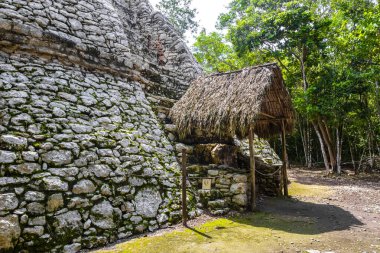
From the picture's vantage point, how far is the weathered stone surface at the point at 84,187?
3971 millimetres

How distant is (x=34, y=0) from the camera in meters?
5.66

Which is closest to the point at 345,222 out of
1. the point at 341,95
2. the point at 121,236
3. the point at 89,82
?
the point at 121,236

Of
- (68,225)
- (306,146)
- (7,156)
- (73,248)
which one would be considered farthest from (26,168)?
(306,146)

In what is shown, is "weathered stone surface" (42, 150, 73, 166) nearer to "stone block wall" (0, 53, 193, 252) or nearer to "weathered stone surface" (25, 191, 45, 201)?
"stone block wall" (0, 53, 193, 252)

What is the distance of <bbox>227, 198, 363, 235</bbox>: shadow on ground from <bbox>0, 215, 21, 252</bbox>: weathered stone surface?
3.59 m

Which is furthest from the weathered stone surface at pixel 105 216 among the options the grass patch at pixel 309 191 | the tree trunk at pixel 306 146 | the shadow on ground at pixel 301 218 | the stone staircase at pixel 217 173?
the tree trunk at pixel 306 146

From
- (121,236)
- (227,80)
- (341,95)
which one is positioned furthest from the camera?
(341,95)

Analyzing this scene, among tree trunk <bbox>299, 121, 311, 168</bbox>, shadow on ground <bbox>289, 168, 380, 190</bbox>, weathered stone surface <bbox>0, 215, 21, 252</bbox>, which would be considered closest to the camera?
weathered stone surface <bbox>0, 215, 21, 252</bbox>

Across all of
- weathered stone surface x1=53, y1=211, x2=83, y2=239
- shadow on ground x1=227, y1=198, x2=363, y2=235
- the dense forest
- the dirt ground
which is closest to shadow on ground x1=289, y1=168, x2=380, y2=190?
the dense forest

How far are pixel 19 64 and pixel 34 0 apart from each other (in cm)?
173

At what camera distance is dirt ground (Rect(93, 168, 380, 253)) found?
3766 millimetres

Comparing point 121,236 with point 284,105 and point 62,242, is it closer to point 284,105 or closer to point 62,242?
point 62,242

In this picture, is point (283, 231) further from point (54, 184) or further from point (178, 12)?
point (178, 12)

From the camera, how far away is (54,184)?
3.79 metres
